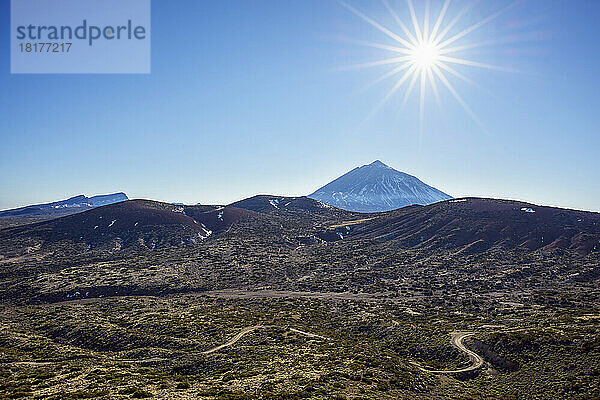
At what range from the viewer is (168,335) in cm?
3712

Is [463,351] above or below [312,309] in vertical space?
above

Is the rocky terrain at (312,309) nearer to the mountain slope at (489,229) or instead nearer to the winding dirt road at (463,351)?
the winding dirt road at (463,351)

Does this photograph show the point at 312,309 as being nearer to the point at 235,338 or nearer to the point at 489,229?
the point at 235,338

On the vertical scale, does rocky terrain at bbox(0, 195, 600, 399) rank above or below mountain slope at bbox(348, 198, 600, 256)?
below

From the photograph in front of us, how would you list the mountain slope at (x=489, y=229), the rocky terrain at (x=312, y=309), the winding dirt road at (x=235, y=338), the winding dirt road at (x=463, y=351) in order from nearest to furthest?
the rocky terrain at (x=312, y=309), the winding dirt road at (x=463, y=351), the winding dirt road at (x=235, y=338), the mountain slope at (x=489, y=229)

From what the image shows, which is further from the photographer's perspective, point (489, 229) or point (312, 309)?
point (489, 229)

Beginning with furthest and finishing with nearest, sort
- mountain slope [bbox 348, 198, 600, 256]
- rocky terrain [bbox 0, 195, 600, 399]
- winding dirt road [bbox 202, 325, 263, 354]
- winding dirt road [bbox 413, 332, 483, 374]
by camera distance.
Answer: mountain slope [bbox 348, 198, 600, 256], winding dirt road [bbox 202, 325, 263, 354], winding dirt road [bbox 413, 332, 483, 374], rocky terrain [bbox 0, 195, 600, 399]

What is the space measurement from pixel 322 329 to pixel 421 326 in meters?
12.9

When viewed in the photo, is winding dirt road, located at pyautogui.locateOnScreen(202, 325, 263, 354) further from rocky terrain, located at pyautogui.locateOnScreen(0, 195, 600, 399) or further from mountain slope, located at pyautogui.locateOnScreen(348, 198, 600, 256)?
mountain slope, located at pyautogui.locateOnScreen(348, 198, 600, 256)

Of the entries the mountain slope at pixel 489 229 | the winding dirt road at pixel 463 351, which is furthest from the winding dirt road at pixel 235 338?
the mountain slope at pixel 489 229

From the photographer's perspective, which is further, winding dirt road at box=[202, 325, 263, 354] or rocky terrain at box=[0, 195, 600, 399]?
winding dirt road at box=[202, 325, 263, 354]

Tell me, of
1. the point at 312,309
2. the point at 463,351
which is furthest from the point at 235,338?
the point at 463,351

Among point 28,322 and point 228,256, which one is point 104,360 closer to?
point 28,322

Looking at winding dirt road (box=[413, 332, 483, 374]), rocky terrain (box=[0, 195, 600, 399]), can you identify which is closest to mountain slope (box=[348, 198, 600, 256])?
rocky terrain (box=[0, 195, 600, 399])
